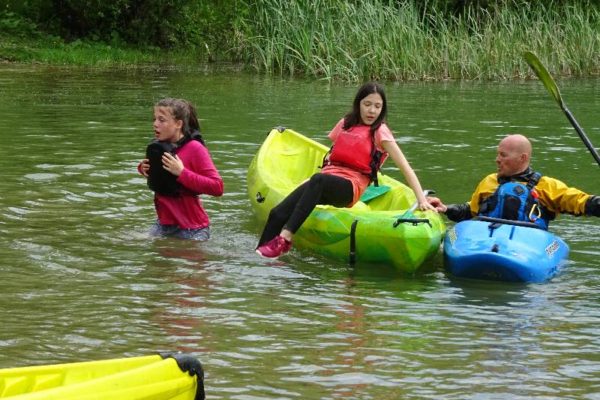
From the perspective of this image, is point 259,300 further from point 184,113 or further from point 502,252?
point 184,113

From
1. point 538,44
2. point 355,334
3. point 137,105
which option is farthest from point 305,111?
point 355,334

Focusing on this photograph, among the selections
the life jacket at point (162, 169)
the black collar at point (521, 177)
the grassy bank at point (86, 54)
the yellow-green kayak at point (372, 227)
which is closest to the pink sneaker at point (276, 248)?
the yellow-green kayak at point (372, 227)

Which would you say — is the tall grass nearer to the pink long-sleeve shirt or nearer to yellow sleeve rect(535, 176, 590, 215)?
the pink long-sleeve shirt

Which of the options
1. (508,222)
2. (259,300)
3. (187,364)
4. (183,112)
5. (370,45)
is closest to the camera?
(187,364)

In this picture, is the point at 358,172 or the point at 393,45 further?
the point at 393,45

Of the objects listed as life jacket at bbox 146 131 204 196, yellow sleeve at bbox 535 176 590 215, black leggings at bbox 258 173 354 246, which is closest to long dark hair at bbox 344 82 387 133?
black leggings at bbox 258 173 354 246

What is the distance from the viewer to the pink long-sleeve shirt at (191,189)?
7.19 metres

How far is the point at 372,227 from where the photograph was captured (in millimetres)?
6938

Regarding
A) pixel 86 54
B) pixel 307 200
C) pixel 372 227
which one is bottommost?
pixel 372 227

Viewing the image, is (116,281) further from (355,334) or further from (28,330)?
(355,334)

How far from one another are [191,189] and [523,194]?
196 centimetres

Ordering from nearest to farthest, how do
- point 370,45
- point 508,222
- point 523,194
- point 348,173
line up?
point 508,222, point 523,194, point 348,173, point 370,45

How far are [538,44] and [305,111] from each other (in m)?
6.44

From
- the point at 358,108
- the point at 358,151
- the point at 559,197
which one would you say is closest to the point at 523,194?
the point at 559,197
